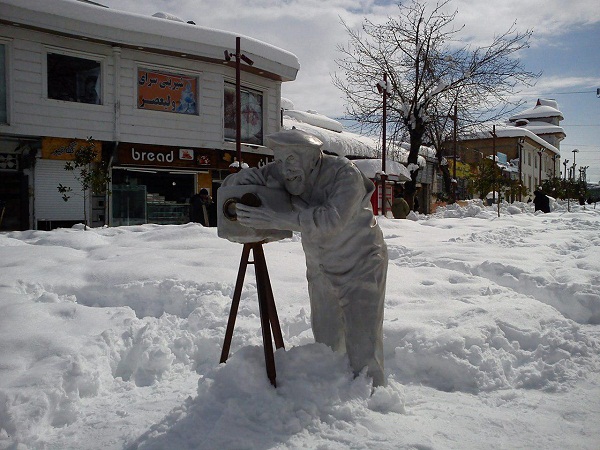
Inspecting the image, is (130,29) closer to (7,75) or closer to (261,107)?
(7,75)

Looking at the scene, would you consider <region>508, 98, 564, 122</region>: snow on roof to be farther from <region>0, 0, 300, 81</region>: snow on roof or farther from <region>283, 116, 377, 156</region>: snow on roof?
<region>0, 0, 300, 81</region>: snow on roof

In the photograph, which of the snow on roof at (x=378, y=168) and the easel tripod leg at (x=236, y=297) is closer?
the easel tripod leg at (x=236, y=297)

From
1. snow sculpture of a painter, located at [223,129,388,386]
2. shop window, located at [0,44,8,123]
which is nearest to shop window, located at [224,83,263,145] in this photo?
shop window, located at [0,44,8,123]

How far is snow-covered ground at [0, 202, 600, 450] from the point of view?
276 cm

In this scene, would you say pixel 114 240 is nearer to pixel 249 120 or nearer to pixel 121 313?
pixel 121 313

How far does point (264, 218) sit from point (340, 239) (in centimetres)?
49

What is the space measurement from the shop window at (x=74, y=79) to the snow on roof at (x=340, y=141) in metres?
7.27

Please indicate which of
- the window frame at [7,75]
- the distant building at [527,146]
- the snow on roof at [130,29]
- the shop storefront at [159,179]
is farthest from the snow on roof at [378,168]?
the distant building at [527,146]

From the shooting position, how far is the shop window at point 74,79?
44.1 ft

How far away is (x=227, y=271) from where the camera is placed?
5840 millimetres

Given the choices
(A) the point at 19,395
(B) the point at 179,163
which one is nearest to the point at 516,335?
(A) the point at 19,395

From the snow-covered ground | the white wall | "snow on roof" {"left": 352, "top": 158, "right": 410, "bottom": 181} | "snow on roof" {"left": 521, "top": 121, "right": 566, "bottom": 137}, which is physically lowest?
the snow-covered ground

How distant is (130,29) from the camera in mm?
13797

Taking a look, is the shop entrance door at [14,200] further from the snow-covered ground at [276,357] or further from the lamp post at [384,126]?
the lamp post at [384,126]
